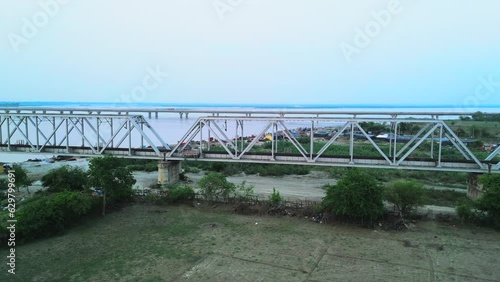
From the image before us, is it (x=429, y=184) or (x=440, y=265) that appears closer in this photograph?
(x=440, y=265)

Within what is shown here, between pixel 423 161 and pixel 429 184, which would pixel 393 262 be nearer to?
pixel 423 161

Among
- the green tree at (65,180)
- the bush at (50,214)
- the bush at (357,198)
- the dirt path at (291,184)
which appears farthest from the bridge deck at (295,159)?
the bush at (50,214)

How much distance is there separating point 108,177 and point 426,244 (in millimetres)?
18285

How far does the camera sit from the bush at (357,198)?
19047mm

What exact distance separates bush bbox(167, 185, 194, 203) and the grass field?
8.86 ft

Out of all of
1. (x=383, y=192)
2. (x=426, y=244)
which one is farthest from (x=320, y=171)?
(x=426, y=244)

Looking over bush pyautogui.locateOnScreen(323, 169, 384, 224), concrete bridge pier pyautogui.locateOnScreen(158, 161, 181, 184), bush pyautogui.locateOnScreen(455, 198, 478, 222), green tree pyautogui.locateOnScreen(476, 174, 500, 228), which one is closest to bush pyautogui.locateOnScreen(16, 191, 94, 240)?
concrete bridge pier pyautogui.locateOnScreen(158, 161, 181, 184)

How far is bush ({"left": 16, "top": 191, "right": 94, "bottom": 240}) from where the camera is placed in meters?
17.1

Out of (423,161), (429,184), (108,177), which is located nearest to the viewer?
(108,177)

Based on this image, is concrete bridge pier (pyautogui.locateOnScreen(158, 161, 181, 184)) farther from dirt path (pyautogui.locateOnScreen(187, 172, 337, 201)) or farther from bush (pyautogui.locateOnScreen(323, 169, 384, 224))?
bush (pyautogui.locateOnScreen(323, 169, 384, 224))

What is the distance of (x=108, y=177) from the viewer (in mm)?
22078

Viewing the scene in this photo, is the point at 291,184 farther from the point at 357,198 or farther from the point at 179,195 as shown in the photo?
the point at 357,198

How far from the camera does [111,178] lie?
A: 72.9ft

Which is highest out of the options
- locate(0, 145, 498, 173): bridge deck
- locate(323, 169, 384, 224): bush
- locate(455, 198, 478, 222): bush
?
locate(0, 145, 498, 173): bridge deck
